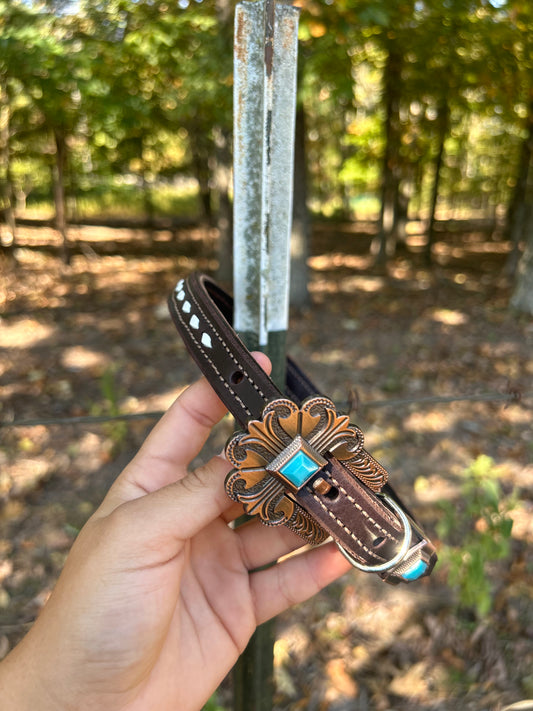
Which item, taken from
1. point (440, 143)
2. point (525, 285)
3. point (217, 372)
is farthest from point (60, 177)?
point (217, 372)

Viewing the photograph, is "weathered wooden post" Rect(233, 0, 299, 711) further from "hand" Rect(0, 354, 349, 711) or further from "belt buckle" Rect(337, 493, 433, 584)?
"belt buckle" Rect(337, 493, 433, 584)

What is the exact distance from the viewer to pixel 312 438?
1.07 m

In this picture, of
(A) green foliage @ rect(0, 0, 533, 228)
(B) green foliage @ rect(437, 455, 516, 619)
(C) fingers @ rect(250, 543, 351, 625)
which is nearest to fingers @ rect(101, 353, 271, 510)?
(C) fingers @ rect(250, 543, 351, 625)

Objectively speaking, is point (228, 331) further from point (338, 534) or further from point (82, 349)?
point (82, 349)

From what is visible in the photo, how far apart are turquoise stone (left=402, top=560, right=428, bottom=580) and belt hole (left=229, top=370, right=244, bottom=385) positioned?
62 cm

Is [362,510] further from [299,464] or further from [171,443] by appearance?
[171,443]

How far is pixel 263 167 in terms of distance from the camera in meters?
1.14

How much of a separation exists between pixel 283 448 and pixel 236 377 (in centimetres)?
20

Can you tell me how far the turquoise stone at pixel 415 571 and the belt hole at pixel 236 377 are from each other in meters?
0.62

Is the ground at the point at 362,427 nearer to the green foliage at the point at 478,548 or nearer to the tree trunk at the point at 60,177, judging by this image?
the green foliage at the point at 478,548

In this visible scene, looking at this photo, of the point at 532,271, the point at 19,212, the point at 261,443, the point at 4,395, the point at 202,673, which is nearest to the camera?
the point at 261,443

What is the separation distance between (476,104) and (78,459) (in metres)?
9.24

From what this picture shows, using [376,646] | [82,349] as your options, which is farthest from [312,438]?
[82,349]

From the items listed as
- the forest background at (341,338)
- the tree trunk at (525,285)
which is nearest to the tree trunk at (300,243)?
the forest background at (341,338)
